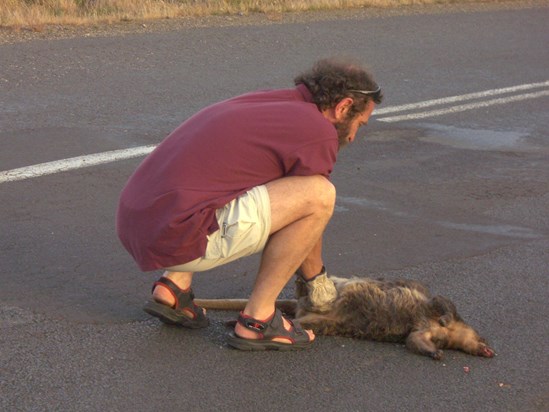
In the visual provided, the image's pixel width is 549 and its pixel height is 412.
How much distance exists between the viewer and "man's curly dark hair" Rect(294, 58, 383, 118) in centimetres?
495

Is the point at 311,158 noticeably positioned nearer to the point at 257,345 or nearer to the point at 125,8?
the point at 257,345

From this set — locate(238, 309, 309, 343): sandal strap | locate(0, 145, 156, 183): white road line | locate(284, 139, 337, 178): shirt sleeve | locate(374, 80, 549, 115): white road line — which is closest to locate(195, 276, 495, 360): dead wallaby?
locate(238, 309, 309, 343): sandal strap

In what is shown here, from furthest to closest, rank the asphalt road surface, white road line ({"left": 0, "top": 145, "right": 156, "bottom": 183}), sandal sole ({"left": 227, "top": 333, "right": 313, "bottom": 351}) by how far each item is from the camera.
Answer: white road line ({"left": 0, "top": 145, "right": 156, "bottom": 183}) → sandal sole ({"left": 227, "top": 333, "right": 313, "bottom": 351}) → the asphalt road surface

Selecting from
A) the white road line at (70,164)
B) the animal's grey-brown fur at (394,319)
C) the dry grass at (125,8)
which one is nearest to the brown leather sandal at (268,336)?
the animal's grey-brown fur at (394,319)

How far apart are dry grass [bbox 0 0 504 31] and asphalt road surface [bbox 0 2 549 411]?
3.62ft

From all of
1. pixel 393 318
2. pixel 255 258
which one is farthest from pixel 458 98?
pixel 393 318

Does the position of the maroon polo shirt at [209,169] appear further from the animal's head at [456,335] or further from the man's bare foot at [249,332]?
the animal's head at [456,335]

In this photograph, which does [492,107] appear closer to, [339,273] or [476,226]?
[476,226]

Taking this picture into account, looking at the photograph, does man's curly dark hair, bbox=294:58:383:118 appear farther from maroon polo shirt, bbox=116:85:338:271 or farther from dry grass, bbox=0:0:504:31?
dry grass, bbox=0:0:504:31

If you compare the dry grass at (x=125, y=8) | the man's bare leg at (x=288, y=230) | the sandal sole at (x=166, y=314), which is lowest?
the dry grass at (x=125, y=8)

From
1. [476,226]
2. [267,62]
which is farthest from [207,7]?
[476,226]

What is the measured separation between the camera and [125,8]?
14.5 meters

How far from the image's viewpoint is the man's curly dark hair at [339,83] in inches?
195

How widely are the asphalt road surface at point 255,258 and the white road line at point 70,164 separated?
3cm
